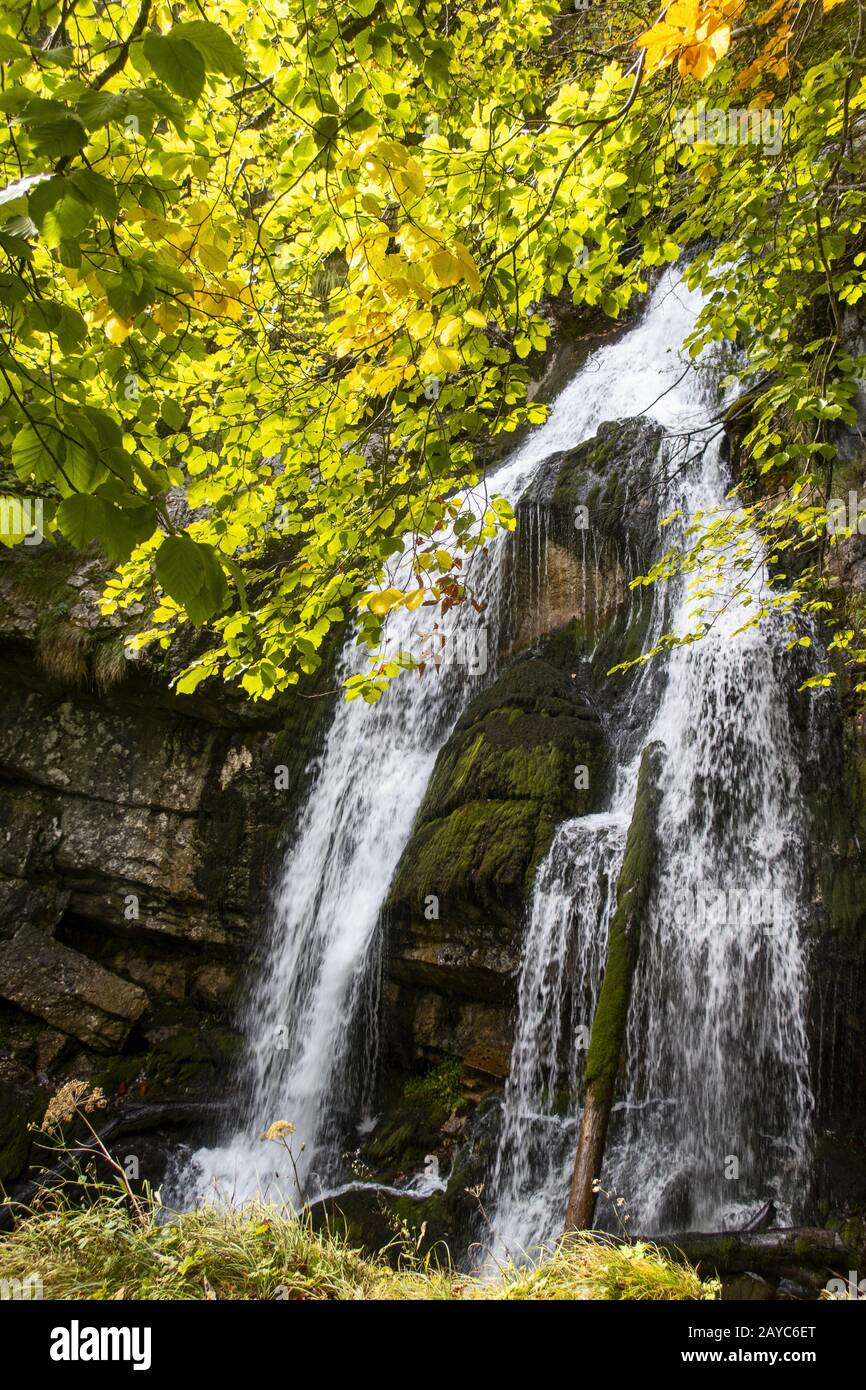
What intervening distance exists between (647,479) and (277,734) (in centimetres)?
553

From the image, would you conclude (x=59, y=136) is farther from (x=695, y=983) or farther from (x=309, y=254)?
(x=695, y=983)

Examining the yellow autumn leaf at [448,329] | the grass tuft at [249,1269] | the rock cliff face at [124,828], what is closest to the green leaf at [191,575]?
the yellow autumn leaf at [448,329]

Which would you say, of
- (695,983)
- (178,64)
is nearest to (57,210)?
(178,64)

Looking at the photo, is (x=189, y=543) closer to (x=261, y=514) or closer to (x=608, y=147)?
(x=261, y=514)

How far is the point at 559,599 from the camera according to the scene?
29.8ft

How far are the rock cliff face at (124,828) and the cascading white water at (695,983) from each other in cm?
437

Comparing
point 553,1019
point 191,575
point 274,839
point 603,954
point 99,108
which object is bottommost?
point 553,1019

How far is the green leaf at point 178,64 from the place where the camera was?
1484 mm

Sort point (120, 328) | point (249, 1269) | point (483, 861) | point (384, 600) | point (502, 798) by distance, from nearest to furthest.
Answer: point (120, 328) → point (249, 1269) → point (384, 600) → point (483, 861) → point (502, 798)

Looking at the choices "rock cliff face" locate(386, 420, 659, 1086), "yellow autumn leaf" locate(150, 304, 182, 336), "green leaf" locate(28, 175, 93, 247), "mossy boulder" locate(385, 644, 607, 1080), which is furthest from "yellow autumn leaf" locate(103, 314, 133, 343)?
"mossy boulder" locate(385, 644, 607, 1080)

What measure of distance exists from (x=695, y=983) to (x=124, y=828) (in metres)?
7.16

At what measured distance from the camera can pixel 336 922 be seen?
27.0ft

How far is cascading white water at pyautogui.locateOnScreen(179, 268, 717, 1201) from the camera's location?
24.5 ft
